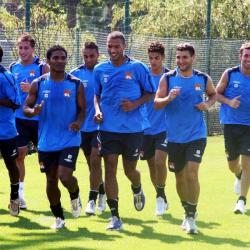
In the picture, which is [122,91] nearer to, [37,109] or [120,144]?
[120,144]

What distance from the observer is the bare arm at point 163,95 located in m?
8.84

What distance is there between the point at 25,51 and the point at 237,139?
10.2ft

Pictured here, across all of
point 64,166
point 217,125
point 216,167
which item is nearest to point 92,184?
point 64,166

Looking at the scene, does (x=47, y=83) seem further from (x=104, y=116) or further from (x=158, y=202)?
(x=158, y=202)

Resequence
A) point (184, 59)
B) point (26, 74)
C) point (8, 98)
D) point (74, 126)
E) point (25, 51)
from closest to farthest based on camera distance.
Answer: point (74, 126) < point (184, 59) < point (8, 98) < point (25, 51) < point (26, 74)

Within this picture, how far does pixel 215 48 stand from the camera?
915 inches

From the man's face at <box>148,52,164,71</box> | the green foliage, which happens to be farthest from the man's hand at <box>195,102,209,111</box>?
the green foliage

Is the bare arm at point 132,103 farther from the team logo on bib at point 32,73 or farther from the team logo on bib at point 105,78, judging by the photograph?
the team logo on bib at point 32,73

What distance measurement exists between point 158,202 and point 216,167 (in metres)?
5.71

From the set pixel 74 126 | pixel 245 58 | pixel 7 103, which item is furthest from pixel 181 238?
pixel 245 58

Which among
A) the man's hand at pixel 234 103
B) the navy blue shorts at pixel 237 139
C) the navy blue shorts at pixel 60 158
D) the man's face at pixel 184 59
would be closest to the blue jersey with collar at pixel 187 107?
the man's face at pixel 184 59

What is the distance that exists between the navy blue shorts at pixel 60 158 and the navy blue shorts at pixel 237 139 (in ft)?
9.02

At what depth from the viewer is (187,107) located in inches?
364

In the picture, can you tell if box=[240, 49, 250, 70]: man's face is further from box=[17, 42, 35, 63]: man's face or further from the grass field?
box=[17, 42, 35, 63]: man's face
